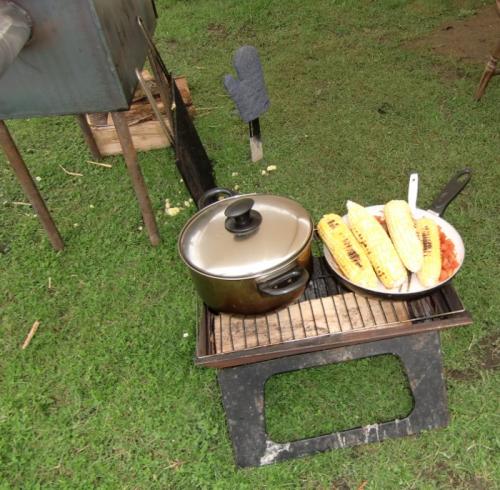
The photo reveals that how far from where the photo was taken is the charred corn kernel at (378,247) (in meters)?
1.89

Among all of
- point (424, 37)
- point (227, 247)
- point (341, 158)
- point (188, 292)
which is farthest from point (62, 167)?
point (424, 37)

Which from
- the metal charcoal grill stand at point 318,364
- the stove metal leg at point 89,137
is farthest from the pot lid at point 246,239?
the stove metal leg at point 89,137

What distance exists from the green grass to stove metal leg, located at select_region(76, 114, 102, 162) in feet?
0.37

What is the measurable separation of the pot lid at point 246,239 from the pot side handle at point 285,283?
0.18 feet

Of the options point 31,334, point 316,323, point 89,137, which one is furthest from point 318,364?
point 89,137

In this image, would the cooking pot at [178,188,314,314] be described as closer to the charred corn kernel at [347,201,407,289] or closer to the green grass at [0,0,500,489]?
the charred corn kernel at [347,201,407,289]

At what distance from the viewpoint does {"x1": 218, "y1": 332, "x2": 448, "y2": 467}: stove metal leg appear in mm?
2045

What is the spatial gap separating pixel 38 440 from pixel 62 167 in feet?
7.52

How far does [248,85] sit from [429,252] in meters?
1.62

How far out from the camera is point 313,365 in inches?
80.4

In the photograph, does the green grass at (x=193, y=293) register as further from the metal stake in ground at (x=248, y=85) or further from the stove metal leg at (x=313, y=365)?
the metal stake in ground at (x=248, y=85)

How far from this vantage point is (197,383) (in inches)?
95.0

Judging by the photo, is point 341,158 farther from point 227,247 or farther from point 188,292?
point 227,247

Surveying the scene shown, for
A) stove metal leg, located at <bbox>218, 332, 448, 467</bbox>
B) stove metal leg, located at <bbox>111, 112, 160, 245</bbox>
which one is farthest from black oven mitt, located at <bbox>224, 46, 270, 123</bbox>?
stove metal leg, located at <bbox>218, 332, 448, 467</bbox>
